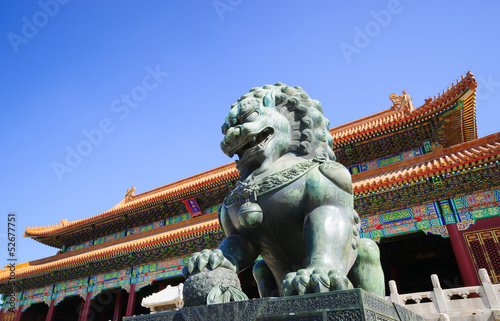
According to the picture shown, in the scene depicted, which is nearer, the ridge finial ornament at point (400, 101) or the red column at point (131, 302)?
the red column at point (131, 302)

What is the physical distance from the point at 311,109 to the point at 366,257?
93cm

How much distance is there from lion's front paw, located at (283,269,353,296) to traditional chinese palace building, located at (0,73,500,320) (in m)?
7.43

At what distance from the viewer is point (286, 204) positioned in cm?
181

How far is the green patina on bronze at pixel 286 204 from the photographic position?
66.2 inches

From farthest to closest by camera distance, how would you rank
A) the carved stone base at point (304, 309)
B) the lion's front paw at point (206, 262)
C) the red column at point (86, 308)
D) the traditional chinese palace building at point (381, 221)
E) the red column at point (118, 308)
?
the red column at point (86, 308), the red column at point (118, 308), the traditional chinese palace building at point (381, 221), the lion's front paw at point (206, 262), the carved stone base at point (304, 309)

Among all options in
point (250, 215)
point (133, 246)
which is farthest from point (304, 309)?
point (133, 246)

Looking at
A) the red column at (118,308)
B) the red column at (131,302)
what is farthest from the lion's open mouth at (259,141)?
the red column at (118,308)

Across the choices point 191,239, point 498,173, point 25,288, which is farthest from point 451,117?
point 25,288

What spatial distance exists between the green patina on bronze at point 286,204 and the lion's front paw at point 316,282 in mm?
25

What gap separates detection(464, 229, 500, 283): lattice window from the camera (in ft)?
24.5

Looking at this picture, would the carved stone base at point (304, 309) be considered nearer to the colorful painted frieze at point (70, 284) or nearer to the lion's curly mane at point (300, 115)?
Answer: the lion's curly mane at point (300, 115)

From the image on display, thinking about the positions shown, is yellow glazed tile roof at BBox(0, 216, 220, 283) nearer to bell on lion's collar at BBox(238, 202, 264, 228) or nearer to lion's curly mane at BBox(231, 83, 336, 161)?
lion's curly mane at BBox(231, 83, 336, 161)

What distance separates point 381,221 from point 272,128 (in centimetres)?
799

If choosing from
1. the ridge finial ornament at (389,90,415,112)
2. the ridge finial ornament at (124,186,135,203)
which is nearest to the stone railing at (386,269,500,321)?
the ridge finial ornament at (389,90,415,112)
